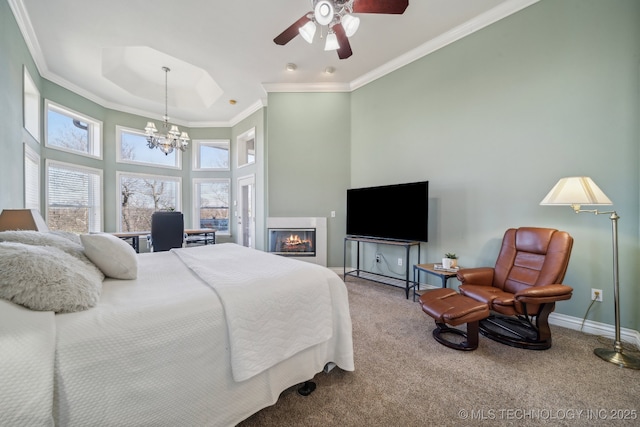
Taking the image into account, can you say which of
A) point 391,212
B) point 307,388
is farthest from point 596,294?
point 307,388

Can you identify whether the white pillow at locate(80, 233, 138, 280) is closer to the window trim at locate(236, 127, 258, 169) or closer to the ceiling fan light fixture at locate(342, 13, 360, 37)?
the ceiling fan light fixture at locate(342, 13, 360, 37)

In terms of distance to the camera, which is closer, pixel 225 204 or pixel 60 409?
pixel 60 409

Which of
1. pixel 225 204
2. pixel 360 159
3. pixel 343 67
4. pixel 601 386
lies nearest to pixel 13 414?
pixel 601 386

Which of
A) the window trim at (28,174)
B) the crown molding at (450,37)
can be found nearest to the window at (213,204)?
the window trim at (28,174)

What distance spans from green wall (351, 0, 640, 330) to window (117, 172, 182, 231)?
534 centimetres

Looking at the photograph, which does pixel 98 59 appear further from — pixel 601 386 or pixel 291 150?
pixel 601 386

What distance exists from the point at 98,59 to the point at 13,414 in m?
4.82

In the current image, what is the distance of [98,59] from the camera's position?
12.0 feet

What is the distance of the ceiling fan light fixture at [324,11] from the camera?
1.88m

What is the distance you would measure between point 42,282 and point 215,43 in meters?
3.50

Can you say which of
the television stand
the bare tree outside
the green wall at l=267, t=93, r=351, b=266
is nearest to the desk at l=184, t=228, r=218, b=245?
the bare tree outside

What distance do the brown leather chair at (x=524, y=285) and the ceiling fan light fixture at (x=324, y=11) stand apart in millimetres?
2633

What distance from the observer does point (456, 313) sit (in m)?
1.87

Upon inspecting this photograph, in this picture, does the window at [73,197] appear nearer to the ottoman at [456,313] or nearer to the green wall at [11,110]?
the green wall at [11,110]
